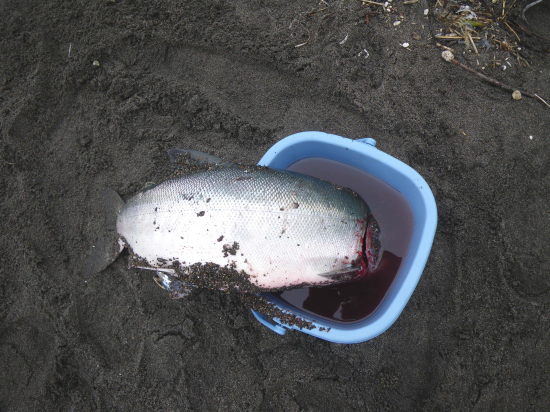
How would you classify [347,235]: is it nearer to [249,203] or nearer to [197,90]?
[249,203]

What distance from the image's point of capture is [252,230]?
87.2 inches

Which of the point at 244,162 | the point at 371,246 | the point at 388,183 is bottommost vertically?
the point at 371,246

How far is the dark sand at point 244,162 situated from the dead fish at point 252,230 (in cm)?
50

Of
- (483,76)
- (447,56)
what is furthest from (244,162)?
(483,76)

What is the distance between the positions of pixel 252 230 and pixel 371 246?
800mm

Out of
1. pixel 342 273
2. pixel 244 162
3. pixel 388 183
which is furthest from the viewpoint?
pixel 244 162

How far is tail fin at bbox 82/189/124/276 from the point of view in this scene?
2.68 m

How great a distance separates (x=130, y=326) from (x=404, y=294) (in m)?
1.89

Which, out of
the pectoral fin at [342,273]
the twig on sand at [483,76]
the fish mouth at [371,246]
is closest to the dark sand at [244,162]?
the twig on sand at [483,76]

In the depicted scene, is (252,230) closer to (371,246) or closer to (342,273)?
(342,273)

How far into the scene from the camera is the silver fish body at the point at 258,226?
2227 mm

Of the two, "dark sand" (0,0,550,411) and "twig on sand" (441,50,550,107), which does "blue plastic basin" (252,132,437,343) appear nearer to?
"dark sand" (0,0,550,411)

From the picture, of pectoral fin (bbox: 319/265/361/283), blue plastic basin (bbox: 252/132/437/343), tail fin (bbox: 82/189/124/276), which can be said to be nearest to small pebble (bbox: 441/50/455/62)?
blue plastic basin (bbox: 252/132/437/343)

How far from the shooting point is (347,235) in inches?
91.3
